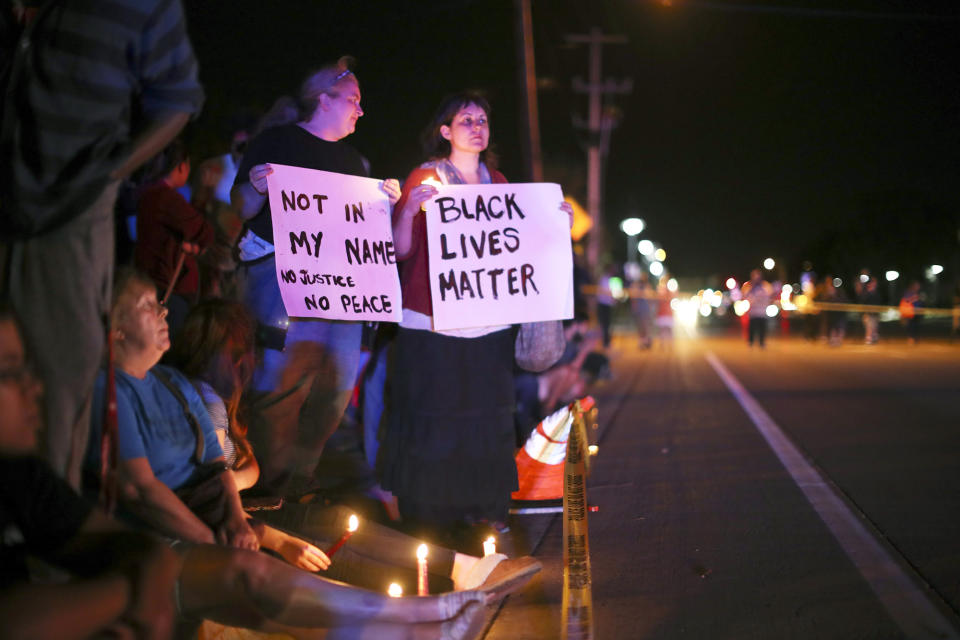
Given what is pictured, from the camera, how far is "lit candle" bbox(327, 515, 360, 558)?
158 inches

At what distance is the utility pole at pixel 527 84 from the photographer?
17.5m

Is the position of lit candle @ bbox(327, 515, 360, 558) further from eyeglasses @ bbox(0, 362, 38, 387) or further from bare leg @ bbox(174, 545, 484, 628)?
eyeglasses @ bbox(0, 362, 38, 387)

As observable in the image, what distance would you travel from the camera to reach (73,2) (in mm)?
2725

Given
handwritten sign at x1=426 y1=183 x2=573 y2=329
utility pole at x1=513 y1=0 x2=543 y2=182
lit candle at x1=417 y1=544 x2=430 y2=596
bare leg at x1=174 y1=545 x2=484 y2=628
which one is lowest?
lit candle at x1=417 y1=544 x2=430 y2=596

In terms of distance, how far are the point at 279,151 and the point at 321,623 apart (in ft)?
8.45

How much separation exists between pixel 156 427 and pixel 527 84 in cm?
1634

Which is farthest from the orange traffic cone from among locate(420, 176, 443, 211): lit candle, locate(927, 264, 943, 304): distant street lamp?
locate(927, 264, 943, 304): distant street lamp

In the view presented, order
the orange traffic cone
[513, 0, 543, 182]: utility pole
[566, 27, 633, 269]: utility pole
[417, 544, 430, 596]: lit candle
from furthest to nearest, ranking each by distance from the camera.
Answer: [566, 27, 633, 269]: utility pole
[513, 0, 543, 182]: utility pole
the orange traffic cone
[417, 544, 430, 596]: lit candle

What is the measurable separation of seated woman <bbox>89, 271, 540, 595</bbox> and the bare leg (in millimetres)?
330

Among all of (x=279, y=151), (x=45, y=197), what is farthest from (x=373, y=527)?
(x=45, y=197)

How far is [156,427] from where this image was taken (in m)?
3.24

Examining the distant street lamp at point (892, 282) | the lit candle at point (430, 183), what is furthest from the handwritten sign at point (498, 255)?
the distant street lamp at point (892, 282)

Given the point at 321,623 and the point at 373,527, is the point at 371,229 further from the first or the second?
the point at 321,623

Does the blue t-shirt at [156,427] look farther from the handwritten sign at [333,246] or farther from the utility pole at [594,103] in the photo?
the utility pole at [594,103]
